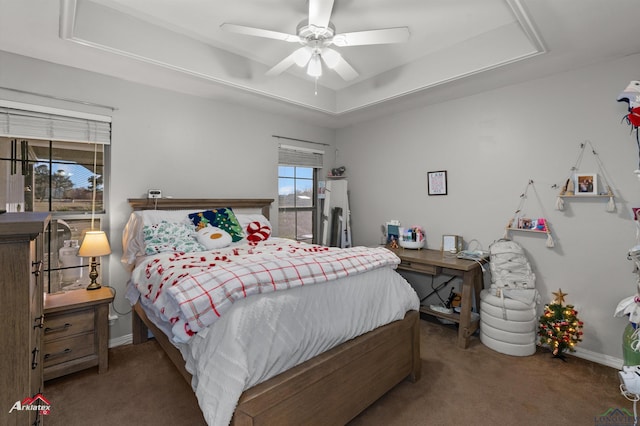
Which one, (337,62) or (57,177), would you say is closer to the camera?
(337,62)

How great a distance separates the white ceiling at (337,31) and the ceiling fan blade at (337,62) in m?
0.33

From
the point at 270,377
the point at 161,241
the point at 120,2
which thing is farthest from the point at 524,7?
the point at 161,241

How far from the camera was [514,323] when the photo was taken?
101 inches

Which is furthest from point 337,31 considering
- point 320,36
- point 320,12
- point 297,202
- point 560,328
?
point 560,328

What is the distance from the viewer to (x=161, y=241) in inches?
99.8

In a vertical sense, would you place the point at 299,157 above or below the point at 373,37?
below

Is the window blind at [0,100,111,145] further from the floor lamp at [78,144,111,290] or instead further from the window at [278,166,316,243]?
the window at [278,166,316,243]

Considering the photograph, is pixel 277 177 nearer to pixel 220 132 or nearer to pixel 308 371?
pixel 220 132

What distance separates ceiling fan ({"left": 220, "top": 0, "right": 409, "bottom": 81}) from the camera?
1892 mm

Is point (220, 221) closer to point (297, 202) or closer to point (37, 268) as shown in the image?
point (297, 202)

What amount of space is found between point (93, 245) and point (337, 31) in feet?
8.61

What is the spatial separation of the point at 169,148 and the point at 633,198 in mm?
4021

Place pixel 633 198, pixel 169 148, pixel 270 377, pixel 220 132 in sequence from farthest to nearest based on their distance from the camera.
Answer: pixel 220 132, pixel 169 148, pixel 633 198, pixel 270 377

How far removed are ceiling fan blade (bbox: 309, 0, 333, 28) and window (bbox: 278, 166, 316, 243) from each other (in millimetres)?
2257
